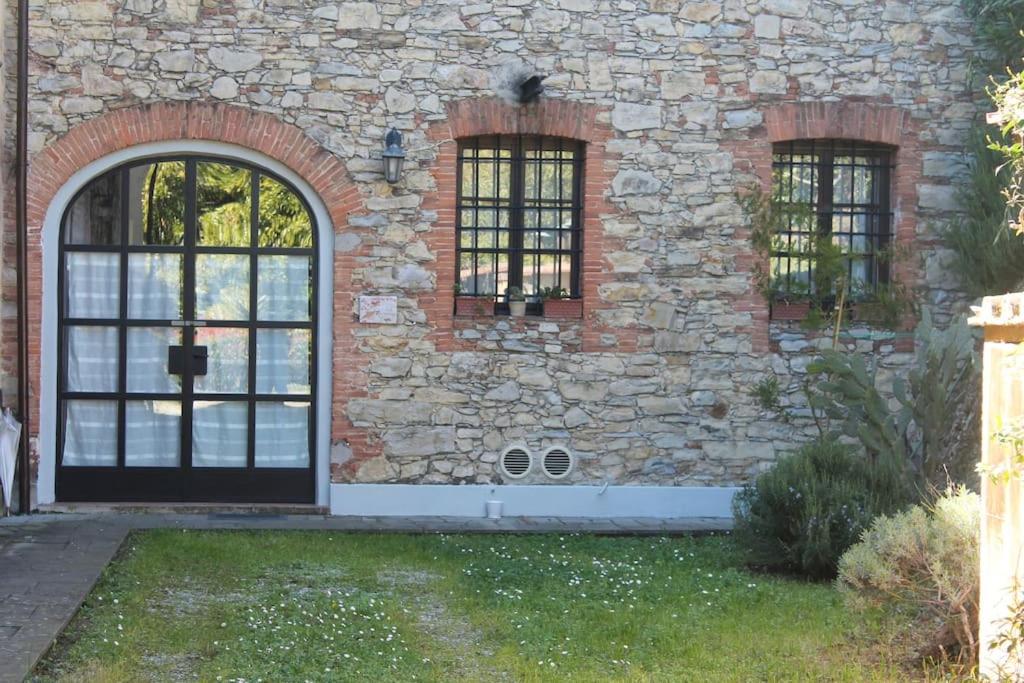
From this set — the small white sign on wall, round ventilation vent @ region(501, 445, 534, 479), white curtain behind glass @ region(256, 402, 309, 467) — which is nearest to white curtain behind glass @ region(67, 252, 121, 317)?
white curtain behind glass @ region(256, 402, 309, 467)

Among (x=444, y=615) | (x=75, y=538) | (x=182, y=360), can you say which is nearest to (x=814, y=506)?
(x=444, y=615)

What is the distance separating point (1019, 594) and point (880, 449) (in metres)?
3.88

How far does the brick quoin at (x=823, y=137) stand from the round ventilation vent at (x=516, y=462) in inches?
79.5

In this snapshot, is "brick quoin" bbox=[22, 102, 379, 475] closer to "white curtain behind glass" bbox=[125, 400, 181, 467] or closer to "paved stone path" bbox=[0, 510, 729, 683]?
"white curtain behind glass" bbox=[125, 400, 181, 467]

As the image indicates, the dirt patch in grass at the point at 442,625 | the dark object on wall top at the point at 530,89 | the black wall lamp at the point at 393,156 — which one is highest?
the dark object on wall top at the point at 530,89

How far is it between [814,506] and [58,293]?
5.82 meters

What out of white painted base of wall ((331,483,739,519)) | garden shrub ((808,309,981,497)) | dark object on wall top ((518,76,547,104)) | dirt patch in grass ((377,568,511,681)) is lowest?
dirt patch in grass ((377,568,511,681))

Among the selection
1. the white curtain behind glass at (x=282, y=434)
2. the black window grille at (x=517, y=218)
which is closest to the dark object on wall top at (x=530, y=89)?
the black window grille at (x=517, y=218)

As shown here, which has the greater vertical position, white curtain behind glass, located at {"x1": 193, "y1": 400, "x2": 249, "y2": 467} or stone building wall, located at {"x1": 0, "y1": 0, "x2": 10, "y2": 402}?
stone building wall, located at {"x1": 0, "y1": 0, "x2": 10, "y2": 402}

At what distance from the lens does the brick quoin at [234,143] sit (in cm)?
965

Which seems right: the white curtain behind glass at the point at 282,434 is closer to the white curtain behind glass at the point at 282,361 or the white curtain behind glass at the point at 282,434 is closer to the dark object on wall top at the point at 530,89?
the white curtain behind glass at the point at 282,361

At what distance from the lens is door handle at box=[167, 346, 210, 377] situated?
9961mm

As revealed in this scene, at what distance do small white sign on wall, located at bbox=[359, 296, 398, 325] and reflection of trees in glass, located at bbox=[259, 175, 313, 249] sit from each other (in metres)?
0.67

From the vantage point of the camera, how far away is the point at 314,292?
10047 mm
